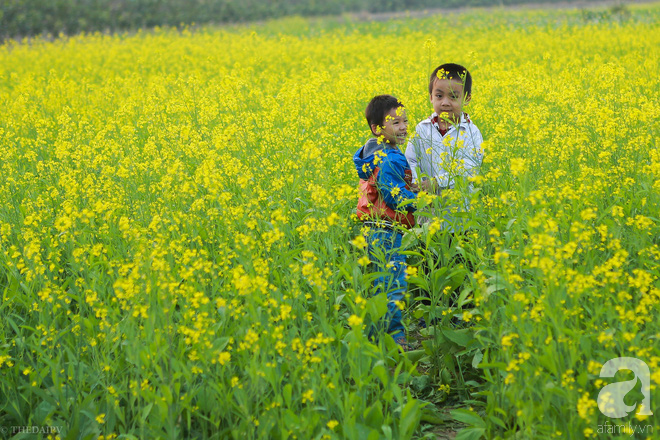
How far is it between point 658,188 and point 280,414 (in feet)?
8.38

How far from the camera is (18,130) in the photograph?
24.6 ft

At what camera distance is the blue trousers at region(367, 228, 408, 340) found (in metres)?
3.45

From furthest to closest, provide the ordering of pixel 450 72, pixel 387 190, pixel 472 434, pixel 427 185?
pixel 450 72 < pixel 427 185 < pixel 387 190 < pixel 472 434

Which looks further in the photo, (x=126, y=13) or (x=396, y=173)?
(x=126, y=13)

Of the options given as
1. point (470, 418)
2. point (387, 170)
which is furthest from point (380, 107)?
point (470, 418)

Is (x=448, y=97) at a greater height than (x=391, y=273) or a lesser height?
greater

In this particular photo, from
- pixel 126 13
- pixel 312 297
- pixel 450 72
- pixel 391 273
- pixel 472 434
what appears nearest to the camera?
pixel 472 434

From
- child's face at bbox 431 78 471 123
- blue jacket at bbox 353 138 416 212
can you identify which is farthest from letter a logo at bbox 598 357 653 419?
child's face at bbox 431 78 471 123

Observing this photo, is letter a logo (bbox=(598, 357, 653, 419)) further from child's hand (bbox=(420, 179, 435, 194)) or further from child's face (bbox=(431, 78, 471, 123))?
child's face (bbox=(431, 78, 471, 123))

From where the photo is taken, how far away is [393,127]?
4.14 meters

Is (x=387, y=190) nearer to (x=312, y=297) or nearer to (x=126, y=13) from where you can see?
(x=312, y=297)

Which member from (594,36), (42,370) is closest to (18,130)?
(42,370)

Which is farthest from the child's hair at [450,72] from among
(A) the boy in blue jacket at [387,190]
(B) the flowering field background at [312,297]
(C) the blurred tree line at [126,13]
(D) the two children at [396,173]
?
(C) the blurred tree line at [126,13]

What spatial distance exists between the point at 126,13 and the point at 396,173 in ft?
86.7
